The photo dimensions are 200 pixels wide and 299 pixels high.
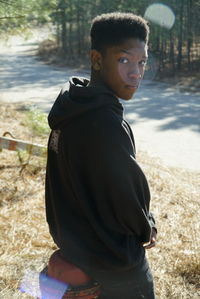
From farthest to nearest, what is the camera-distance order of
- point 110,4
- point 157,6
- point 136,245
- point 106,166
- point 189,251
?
point 110,4 → point 157,6 → point 189,251 → point 136,245 → point 106,166

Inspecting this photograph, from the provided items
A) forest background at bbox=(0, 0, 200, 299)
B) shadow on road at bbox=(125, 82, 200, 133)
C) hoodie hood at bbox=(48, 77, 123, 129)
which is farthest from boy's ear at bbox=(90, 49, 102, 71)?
shadow on road at bbox=(125, 82, 200, 133)

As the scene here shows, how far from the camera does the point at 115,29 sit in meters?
1.64

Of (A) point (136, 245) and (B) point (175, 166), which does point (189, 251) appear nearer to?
(A) point (136, 245)

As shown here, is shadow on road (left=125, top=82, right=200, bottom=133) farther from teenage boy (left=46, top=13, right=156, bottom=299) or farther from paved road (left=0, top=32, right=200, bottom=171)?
teenage boy (left=46, top=13, right=156, bottom=299)

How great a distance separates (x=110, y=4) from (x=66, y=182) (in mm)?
22113

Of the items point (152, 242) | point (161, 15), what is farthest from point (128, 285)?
point (161, 15)

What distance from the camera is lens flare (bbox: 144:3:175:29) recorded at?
1969 centimetres

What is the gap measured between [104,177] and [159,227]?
9.56ft

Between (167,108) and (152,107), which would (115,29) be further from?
(152,107)

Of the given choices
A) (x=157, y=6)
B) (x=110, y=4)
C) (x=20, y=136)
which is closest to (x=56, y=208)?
(x=20, y=136)

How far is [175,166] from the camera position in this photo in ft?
23.3

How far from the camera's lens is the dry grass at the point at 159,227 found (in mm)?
3249

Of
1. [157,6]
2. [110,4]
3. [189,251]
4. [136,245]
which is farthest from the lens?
[110,4]

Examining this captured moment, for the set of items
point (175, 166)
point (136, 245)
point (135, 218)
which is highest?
point (135, 218)
